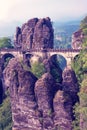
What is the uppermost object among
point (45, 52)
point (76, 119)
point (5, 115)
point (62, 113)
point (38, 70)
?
point (45, 52)

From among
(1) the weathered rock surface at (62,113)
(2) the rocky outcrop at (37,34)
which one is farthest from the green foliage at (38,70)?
(1) the weathered rock surface at (62,113)

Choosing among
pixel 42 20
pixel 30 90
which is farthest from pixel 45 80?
pixel 42 20

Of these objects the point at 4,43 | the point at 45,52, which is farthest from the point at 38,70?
the point at 4,43

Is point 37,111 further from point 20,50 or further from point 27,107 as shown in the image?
point 20,50

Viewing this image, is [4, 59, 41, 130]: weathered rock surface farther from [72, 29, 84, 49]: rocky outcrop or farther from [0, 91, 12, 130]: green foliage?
[72, 29, 84, 49]: rocky outcrop

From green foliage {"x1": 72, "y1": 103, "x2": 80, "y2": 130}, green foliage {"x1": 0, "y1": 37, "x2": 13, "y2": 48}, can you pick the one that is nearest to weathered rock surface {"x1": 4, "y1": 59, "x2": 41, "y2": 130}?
green foliage {"x1": 72, "y1": 103, "x2": 80, "y2": 130}

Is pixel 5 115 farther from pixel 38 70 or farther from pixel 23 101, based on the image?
pixel 38 70

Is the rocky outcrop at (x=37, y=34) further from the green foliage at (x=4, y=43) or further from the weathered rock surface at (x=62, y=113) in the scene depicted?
the weathered rock surface at (x=62, y=113)
